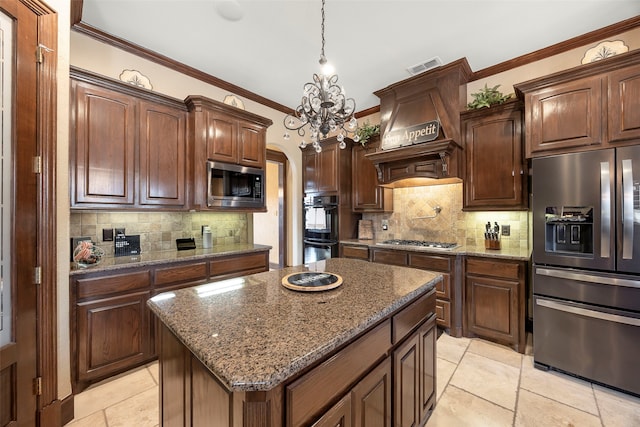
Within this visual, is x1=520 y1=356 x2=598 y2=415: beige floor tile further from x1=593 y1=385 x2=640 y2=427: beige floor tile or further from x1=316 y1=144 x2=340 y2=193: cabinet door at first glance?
x1=316 y1=144 x2=340 y2=193: cabinet door

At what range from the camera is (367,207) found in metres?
3.87

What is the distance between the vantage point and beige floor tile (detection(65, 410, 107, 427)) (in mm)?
1682

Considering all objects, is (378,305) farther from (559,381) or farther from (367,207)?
(367,207)

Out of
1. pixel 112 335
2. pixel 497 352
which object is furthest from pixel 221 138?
pixel 497 352

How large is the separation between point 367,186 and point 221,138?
2080 mm

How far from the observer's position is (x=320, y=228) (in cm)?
407

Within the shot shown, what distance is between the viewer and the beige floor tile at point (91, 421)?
1682 mm

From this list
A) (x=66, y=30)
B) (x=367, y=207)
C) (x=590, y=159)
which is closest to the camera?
(x=66, y=30)

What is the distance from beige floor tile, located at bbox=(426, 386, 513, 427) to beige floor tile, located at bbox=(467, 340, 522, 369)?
2.23ft

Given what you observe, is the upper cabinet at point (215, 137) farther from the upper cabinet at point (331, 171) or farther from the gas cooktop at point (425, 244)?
the gas cooktop at point (425, 244)

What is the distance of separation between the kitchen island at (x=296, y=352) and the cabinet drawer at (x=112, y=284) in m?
1.16

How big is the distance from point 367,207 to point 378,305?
2.81 metres

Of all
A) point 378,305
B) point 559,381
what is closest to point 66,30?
point 378,305

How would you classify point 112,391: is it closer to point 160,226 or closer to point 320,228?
point 160,226
